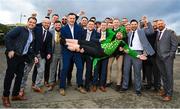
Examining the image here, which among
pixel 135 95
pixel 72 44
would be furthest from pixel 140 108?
pixel 72 44

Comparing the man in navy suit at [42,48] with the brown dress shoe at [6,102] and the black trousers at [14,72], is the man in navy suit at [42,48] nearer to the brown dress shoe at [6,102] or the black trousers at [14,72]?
the black trousers at [14,72]

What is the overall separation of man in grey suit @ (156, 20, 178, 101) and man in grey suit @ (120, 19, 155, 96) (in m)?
0.36

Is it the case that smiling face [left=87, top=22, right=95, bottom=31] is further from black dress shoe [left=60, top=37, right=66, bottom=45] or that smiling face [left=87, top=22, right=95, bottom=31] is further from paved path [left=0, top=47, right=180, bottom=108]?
paved path [left=0, top=47, right=180, bottom=108]

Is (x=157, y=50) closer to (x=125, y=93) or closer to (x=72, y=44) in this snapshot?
(x=125, y=93)

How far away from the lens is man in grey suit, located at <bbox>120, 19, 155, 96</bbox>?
325 inches

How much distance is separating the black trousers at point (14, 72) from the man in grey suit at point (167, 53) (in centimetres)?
357

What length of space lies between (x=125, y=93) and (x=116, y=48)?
128 centimetres

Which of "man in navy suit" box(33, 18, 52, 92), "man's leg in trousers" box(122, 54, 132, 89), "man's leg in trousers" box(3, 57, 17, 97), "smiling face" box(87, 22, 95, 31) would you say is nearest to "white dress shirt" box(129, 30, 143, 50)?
"man's leg in trousers" box(122, 54, 132, 89)

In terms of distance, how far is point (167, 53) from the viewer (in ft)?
25.9

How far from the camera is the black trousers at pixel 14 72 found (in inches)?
264

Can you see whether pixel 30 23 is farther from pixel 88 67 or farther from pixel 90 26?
pixel 88 67

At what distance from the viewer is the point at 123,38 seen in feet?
28.2

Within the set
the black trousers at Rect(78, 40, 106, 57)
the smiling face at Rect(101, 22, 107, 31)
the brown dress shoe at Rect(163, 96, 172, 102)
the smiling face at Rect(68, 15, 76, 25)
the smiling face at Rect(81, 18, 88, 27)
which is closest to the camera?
the brown dress shoe at Rect(163, 96, 172, 102)

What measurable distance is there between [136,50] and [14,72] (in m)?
3.39
